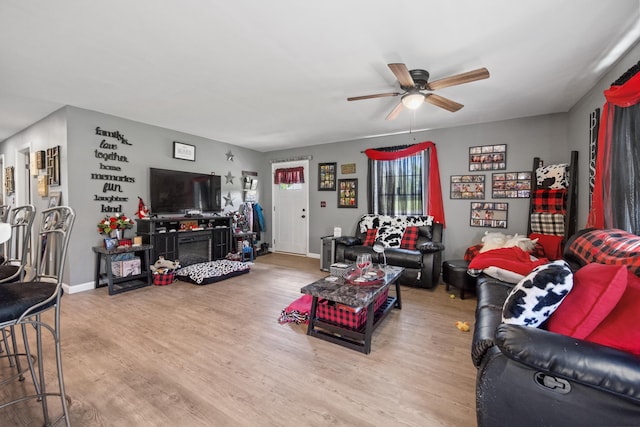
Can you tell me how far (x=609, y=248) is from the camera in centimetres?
177

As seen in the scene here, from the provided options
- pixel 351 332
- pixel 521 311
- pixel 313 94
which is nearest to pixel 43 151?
pixel 313 94

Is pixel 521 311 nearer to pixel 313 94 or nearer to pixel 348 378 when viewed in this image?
pixel 348 378

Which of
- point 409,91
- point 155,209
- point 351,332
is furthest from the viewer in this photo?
point 155,209

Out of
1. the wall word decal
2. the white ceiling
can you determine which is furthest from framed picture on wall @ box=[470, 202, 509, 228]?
the wall word decal

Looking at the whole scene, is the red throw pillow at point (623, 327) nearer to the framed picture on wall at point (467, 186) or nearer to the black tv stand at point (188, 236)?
the framed picture on wall at point (467, 186)

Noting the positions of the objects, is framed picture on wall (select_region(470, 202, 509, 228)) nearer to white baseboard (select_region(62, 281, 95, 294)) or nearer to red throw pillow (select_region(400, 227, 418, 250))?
red throw pillow (select_region(400, 227, 418, 250))

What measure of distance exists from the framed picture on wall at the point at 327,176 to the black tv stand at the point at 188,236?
191cm

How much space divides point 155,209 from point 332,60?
345 centimetres

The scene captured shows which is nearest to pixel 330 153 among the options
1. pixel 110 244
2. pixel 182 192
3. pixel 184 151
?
pixel 184 151

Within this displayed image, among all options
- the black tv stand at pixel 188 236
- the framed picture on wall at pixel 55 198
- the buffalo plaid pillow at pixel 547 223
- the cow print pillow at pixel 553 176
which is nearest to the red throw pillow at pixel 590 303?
the buffalo plaid pillow at pixel 547 223

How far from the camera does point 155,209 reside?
416 centimetres

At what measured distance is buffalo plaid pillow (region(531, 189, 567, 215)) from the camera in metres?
3.39

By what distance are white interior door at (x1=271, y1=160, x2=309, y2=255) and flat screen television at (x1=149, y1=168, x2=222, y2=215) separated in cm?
142

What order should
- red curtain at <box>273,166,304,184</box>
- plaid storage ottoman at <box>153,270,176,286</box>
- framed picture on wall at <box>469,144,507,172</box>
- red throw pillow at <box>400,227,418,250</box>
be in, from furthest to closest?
1. red curtain at <box>273,166,304,184</box>
2. red throw pillow at <box>400,227,418,250</box>
3. framed picture on wall at <box>469,144,507,172</box>
4. plaid storage ottoman at <box>153,270,176,286</box>
